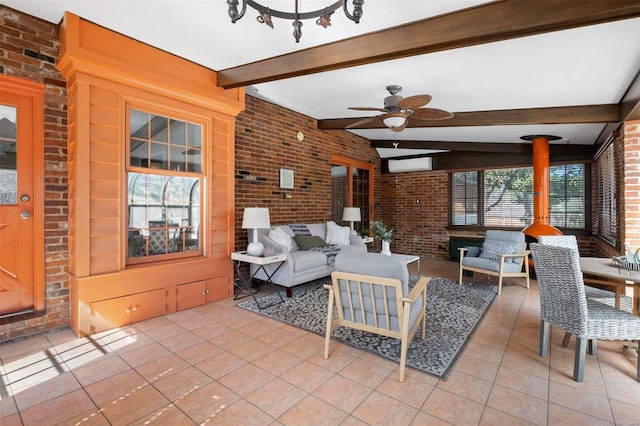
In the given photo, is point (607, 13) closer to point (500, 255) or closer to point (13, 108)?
point (500, 255)

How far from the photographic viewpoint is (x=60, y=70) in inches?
114

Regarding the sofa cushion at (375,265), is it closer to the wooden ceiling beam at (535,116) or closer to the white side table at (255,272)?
the white side table at (255,272)

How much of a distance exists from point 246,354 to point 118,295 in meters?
1.52

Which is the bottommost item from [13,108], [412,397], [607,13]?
[412,397]

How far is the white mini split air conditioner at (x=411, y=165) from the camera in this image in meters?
7.24

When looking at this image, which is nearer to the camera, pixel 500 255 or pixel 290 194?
pixel 500 255

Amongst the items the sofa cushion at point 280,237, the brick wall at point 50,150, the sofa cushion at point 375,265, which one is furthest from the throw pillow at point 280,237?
the brick wall at point 50,150

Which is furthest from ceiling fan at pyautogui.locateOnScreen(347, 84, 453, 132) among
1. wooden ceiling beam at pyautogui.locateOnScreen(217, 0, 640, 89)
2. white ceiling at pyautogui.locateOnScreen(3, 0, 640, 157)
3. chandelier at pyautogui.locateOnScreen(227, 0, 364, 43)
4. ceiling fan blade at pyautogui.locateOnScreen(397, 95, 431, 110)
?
chandelier at pyautogui.locateOnScreen(227, 0, 364, 43)

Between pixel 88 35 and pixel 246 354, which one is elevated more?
pixel 88 35

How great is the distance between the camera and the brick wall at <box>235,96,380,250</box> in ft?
15.2


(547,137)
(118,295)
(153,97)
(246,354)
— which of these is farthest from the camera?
(547,137)

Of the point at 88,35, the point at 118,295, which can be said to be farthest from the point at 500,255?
the point at 88,35

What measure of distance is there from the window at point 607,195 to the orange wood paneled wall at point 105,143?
5423 millimetres

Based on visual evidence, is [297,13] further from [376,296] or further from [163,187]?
[163,187]
